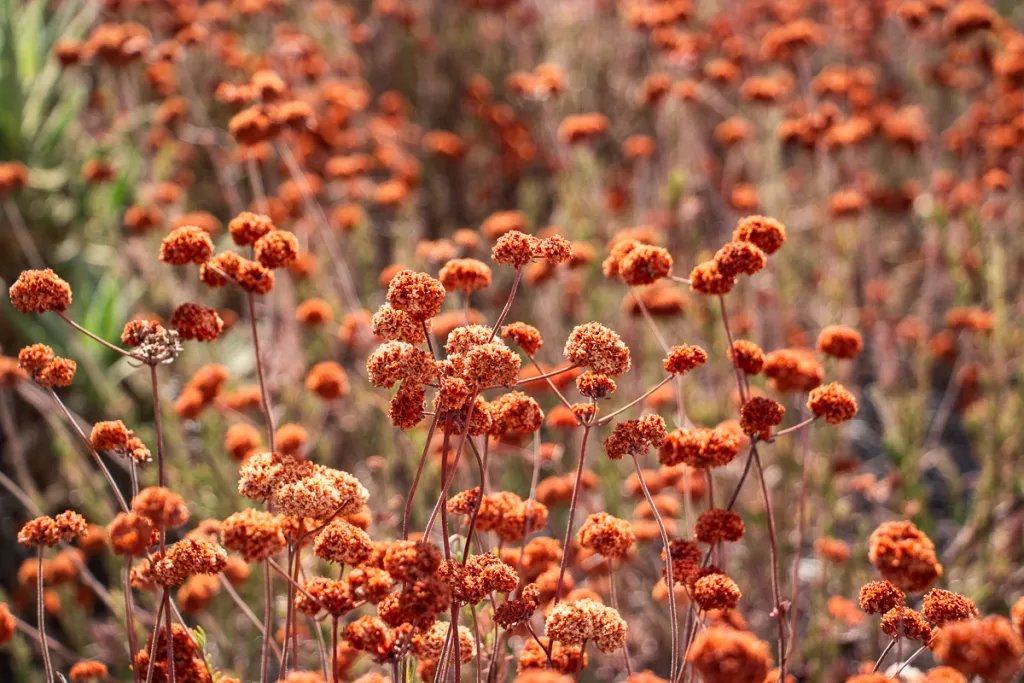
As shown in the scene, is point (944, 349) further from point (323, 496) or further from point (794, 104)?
point (323, 496)

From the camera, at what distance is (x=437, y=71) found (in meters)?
6.11

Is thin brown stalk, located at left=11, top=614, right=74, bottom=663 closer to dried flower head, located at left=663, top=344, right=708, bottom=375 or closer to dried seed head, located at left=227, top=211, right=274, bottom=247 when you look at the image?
dried seed head, located at left=227, top=211, right=274, bottom=247

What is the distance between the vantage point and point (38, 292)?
1538 mm

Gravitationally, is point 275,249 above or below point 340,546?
above

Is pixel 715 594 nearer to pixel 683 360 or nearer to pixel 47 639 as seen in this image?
pixel 683 360

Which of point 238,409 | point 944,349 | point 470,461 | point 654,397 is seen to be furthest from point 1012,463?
point 238,409

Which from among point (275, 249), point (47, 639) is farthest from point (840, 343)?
point (47, 639)

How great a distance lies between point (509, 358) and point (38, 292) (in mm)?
830

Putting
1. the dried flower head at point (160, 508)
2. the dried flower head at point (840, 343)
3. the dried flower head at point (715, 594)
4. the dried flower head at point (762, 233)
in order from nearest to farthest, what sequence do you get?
the dried flower head at point (160, 508) → the dried flower head at point (715, 594) → the dried flower head at point (762, 233) → the dried flower head at point (840, 343)

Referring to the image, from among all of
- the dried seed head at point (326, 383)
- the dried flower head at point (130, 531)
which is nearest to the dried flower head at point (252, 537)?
the dried flower head at point (130, 531)

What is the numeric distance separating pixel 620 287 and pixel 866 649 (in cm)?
183

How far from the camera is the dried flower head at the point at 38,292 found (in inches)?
60.6

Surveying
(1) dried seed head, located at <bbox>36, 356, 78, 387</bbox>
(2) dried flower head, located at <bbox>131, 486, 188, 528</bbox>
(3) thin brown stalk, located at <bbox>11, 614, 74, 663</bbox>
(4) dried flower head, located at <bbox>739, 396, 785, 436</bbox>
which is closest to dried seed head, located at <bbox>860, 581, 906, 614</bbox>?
(4) dried flower head, located at <bbox>739, 396, 785, 436</bbox>

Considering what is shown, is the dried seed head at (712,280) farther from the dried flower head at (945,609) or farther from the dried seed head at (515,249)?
the dried flower head at (945,609)
